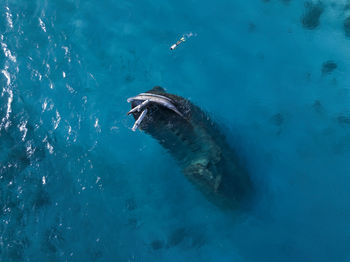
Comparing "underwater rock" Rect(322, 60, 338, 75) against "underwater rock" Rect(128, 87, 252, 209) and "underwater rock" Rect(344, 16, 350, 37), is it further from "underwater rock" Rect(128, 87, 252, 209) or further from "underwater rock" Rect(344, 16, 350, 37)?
"underwater rock" Rect(128, 87, 252, 209)

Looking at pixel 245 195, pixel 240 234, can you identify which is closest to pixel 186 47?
pixel 245 195

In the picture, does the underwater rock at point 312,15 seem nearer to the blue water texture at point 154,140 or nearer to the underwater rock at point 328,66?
the blue water texture at point 154,140

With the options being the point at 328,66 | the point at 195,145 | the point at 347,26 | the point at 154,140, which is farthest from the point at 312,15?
the point at 154,140

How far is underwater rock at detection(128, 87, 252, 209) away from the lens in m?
Result: 15.2

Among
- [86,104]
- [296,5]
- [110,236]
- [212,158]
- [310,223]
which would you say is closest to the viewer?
[212,158]

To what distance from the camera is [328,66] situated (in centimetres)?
2011

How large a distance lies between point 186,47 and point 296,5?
29.8 ft

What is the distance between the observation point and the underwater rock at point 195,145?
1520 centimetres

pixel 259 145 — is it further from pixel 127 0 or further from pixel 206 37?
pixel 127 0

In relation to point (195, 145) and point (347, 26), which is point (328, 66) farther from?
point (195, 145)

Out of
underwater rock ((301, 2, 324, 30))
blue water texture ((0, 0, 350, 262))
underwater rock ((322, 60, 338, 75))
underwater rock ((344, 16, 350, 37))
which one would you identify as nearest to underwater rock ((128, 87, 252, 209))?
blue water texture ((0, 0, 350, 262))

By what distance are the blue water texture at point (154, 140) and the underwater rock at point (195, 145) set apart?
102cm

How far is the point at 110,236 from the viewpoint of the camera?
18.3 meters

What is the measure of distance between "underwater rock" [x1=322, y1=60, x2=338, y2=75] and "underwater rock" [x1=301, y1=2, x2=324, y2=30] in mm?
2981
